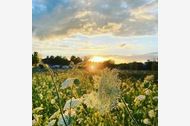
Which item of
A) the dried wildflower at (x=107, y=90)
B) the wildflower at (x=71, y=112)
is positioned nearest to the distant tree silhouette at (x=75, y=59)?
the dried wildflower at (x=107, y=90)

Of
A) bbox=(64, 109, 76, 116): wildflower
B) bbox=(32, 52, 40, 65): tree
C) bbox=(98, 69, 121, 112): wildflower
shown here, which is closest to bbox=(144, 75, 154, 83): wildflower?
bbox=(98, 69, 121, 112): wildflower

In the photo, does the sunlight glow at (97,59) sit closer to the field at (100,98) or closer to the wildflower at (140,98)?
the field at (100,98)

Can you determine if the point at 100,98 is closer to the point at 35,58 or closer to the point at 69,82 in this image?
the point at 69,82

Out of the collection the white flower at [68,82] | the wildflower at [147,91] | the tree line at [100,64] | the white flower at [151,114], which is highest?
the tree line at [100,64]

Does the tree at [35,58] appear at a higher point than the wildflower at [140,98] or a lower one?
higher

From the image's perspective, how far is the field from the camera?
2.35m

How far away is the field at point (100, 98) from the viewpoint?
2.35 meters

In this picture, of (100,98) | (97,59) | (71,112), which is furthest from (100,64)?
(71,112)

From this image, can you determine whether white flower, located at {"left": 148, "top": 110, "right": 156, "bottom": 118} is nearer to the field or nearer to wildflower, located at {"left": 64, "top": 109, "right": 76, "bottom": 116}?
the field

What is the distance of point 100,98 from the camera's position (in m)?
2.38

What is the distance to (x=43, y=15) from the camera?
2418 mm
